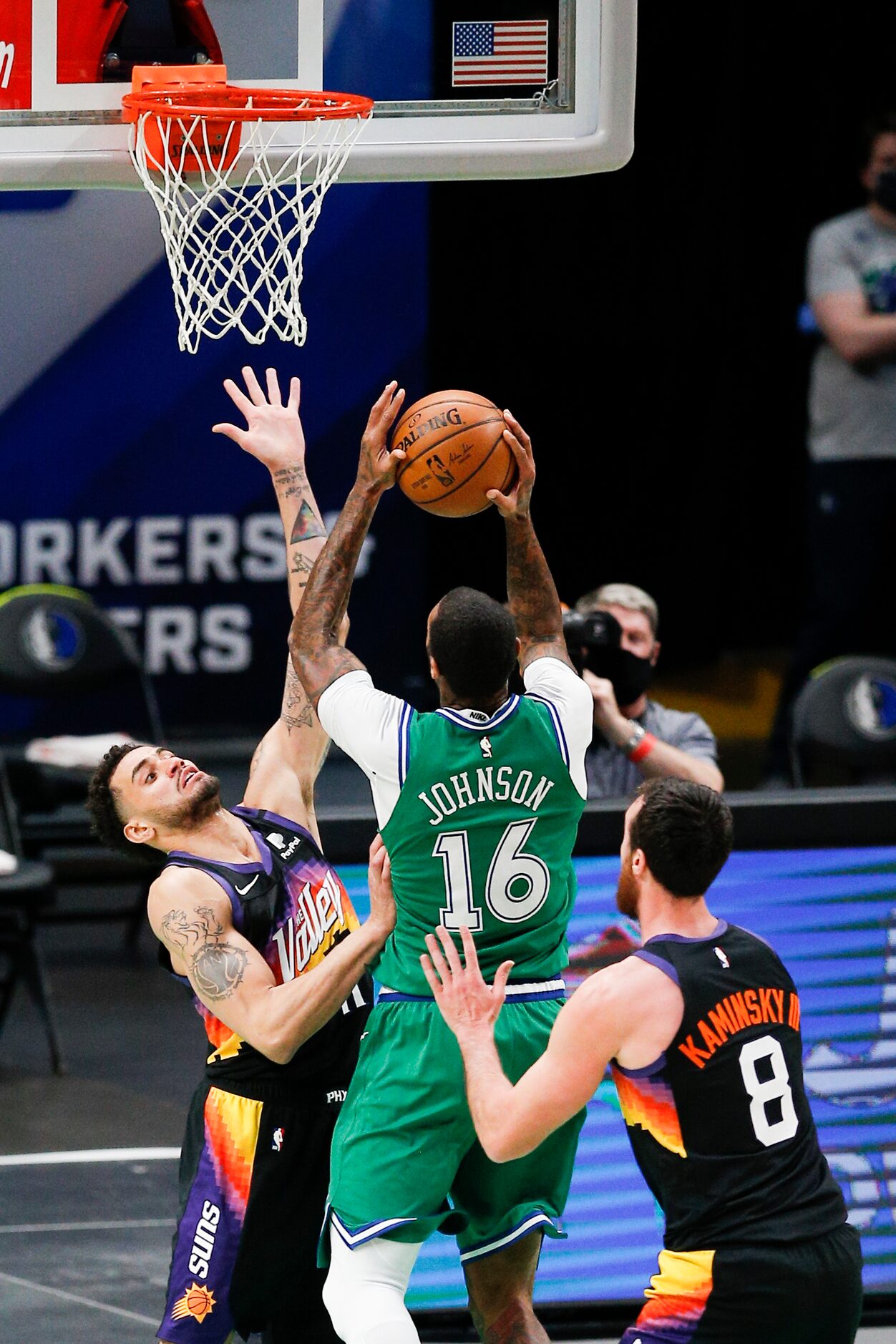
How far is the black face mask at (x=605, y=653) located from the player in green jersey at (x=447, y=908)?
5.72ft

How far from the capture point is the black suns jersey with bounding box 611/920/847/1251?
343cm

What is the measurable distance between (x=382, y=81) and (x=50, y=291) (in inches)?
244

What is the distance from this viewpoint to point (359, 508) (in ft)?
13.7

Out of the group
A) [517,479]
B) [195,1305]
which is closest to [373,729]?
[517,479]

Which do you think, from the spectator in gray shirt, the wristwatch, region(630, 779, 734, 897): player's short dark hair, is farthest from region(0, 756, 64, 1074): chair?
the spectator in gray shirt

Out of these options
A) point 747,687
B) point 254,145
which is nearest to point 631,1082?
point 254,145

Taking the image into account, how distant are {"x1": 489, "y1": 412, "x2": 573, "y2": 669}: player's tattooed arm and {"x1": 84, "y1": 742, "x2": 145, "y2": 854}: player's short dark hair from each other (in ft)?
3.15

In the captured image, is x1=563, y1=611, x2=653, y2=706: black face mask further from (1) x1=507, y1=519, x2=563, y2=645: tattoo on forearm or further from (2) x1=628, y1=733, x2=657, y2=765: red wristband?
(1) x1=507, y1=519, x2=563, y2=645: tattoo on forearm

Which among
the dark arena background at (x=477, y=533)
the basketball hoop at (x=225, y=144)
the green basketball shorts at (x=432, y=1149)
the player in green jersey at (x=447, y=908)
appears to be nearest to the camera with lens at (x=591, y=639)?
the dark arena background at (x=477, y=533)

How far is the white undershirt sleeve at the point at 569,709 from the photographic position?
13.5 feet

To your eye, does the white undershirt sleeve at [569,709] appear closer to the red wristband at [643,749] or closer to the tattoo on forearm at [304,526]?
the tattoo on forearm at [304,526]

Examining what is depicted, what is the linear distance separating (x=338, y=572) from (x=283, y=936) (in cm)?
83

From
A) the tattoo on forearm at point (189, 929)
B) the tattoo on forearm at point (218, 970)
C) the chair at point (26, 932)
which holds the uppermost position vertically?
the tattoo on forearm at point (189, 929)

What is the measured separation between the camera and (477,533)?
12250mm
